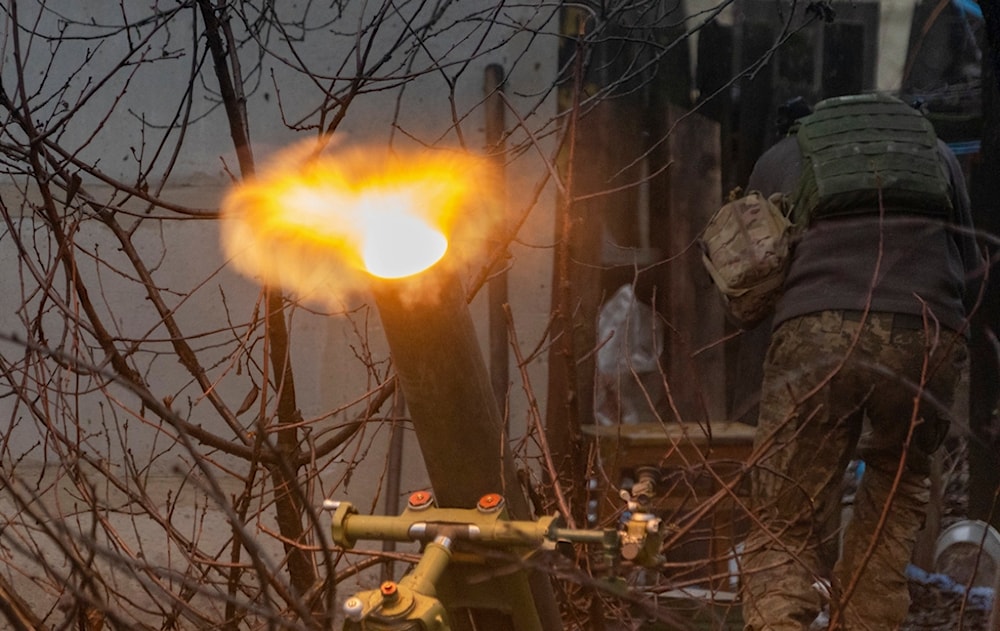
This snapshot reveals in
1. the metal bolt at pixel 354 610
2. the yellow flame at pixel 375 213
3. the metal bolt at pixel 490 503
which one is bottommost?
the metal bolt at pixel 354 610

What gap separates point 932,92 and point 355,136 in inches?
97.3

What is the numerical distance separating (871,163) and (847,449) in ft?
3.16

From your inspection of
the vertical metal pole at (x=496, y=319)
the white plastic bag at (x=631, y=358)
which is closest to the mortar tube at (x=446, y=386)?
the vertical metal pole at (x=496, y=319)

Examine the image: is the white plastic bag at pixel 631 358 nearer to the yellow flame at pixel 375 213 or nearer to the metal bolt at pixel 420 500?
the yellow flame at pixel 375 213

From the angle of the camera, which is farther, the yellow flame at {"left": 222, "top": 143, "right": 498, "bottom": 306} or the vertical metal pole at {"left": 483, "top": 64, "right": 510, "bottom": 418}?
the vertical metal pole at {"left": 483, "top": 64, "right": 510, "bottom": 418}

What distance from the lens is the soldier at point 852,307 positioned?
2.83 m

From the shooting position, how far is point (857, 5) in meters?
3.83

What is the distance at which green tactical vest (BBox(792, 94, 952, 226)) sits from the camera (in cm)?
279

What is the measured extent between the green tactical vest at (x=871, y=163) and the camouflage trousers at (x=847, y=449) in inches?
14.2

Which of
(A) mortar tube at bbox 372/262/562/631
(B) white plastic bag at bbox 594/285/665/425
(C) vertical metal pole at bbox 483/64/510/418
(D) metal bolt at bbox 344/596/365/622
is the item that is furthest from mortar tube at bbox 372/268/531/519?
(B) white plastic bag at bbox 594/285/665/425

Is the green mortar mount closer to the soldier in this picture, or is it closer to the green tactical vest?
the soldier

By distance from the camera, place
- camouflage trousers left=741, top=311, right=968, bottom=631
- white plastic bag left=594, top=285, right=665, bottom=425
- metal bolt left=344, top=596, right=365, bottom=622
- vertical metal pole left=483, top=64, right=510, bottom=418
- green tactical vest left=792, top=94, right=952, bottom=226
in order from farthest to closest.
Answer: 1. white plastic bag left=594, top=285, right=665, bottom=425
2. vertical metal pole left=483, top=64, right=510, bottom=418
3. camouflage trousers left=741, top=311, right=968, bottom=631
4. green tactical vest left=792, top=94, right=952, bottom=226
5. metal bolt left=344, top=596, right=365, bottom=622

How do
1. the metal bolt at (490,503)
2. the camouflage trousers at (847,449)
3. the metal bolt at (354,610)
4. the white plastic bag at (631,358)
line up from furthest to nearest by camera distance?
the white plastic bag at (631,358) → the camouflage trousers at (847,449) → the metal bolt at (490,503) → the metal bolt at (354,610)

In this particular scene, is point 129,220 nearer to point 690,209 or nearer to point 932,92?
point 690,209
